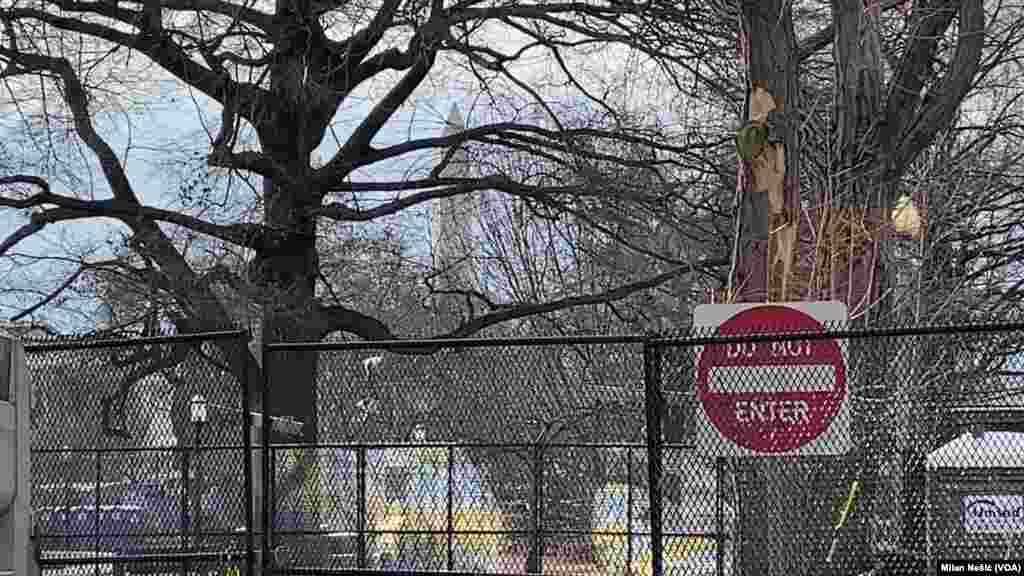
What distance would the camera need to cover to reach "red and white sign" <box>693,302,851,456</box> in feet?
28.2

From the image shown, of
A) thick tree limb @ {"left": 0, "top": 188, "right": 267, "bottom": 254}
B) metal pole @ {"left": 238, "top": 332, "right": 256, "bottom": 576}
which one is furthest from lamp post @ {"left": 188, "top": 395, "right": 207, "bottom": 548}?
thick tree limb @ {"left": 0, "top": 188, "right": 267, "bottom": 254}

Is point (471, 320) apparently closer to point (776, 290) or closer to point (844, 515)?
point (776, 290)

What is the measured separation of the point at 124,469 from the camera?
1337 centimetres

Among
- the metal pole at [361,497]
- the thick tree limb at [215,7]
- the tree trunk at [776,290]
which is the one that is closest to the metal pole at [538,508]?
the metal pole at [361,497]

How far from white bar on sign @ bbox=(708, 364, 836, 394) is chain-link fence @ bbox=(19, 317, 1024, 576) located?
0.05ft

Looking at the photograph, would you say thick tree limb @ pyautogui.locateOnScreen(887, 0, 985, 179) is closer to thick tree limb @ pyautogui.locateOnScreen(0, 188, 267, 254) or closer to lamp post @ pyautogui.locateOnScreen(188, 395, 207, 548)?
lamp post @ pyautogui.locateOnScreen(188, 395, 207, 548)

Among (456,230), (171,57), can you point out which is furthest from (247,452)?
(456,230)

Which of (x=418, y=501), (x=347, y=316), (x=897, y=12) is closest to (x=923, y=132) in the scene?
(x=897, y=12)

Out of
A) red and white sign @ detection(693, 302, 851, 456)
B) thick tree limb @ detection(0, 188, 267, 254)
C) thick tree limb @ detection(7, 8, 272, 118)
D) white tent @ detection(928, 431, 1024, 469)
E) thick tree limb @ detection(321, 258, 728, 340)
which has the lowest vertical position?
white tent @ detection(928, 431, 1024, 469)

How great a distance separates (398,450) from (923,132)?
15.3ft

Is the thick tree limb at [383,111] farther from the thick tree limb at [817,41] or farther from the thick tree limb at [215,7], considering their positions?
the thick tree limb at [817,41]

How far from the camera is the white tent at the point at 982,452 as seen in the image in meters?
9.52

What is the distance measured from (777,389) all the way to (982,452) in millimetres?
1779

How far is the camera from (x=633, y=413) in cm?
1555
